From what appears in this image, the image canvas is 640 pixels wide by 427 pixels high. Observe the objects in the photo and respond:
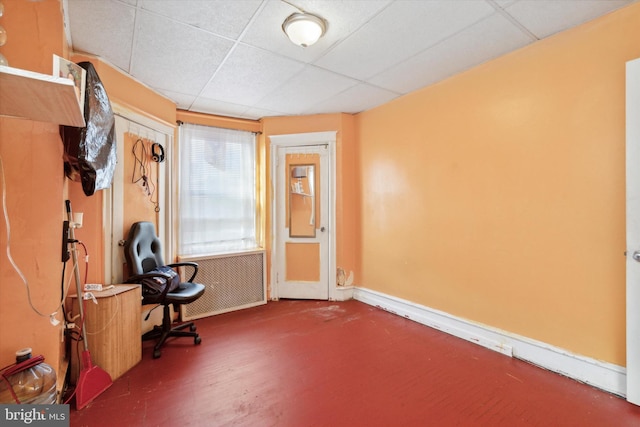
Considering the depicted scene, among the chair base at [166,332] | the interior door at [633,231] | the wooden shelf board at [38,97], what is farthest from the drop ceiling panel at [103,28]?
the interior door at [633,231]

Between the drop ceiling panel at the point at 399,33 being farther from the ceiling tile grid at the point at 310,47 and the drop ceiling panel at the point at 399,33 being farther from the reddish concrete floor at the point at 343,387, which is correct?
the reddish concrete floor at the point at 343,387

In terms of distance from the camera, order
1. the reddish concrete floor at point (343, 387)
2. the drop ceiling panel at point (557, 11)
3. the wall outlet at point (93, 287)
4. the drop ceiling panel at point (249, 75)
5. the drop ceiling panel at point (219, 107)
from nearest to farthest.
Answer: the reddish concrete floor at point (343, 387) < the drop ceiling panel at point (557, 11) < the wall outlet at point (93, 287) < the drop ceiling panel at point (249, 75) < the drop ceiling panel at point (219, 107)

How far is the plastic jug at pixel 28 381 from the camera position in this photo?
1.47 meters

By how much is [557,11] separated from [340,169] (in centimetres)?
255

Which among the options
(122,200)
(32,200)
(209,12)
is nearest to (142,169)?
(122,200)

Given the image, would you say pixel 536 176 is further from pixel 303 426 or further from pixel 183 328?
pixel 183 328

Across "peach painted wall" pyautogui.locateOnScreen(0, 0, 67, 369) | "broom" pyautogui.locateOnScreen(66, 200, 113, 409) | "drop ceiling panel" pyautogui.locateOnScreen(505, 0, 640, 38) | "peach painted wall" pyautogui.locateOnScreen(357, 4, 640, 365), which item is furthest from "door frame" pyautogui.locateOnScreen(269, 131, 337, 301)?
"peach painted wall" pyautogui.locateOnScreen(0, 0, 67, 369)

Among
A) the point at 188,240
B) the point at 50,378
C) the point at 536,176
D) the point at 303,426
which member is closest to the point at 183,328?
the point at 188,240

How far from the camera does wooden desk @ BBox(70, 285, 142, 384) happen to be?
6.93ft

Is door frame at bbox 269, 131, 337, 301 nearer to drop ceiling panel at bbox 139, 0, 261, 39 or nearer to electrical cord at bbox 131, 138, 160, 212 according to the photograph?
electrical cord at bbox 131, 138, 160, 212

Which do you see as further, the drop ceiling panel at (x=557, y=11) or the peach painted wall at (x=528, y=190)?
the peach painted wall at (x=528, y=190)

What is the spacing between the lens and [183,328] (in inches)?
115

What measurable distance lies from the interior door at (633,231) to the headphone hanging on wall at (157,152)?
3.92m

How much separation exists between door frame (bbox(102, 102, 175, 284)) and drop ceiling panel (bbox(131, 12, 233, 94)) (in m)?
0.41
